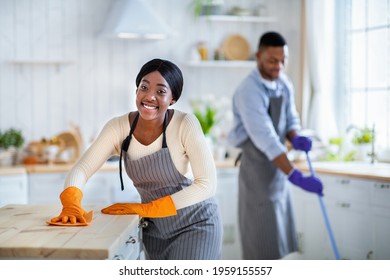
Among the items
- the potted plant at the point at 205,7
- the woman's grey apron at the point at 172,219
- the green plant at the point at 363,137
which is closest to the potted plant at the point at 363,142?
the green plant at the point at 363,137

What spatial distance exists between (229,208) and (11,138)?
1360 mm

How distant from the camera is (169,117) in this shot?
74.4 inches

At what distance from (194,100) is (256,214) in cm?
130

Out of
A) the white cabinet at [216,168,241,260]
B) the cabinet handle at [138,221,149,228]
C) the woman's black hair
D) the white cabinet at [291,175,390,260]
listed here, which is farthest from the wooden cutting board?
the white cabinet at [216,168,241,260]

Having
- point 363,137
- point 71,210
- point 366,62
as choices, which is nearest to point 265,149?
point 366,62

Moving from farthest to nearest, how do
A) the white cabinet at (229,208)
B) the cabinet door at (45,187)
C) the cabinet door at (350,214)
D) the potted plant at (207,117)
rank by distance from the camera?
the potted plant at (207,117), the white cabinet at (229,208), the cabinet door at (45,187), the cabinet door at (350,214)

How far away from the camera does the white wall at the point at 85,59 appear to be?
3273 millimetres

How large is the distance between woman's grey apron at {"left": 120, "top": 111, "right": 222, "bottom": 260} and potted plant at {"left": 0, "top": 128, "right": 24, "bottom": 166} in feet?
5.64

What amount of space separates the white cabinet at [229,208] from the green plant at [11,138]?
1198 millimetres

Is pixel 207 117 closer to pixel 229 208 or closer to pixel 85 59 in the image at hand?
pixel 229 208

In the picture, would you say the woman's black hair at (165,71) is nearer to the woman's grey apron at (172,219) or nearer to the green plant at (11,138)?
the woman's grey apron at (172,219)

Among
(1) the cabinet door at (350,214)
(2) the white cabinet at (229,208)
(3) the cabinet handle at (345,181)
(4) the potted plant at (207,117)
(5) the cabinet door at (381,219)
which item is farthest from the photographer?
(4) the potted plant at (207,117)
